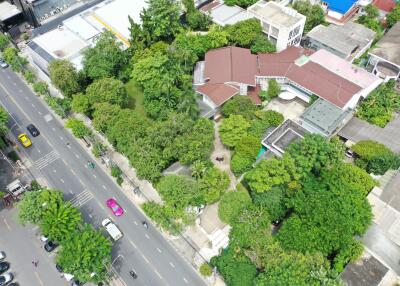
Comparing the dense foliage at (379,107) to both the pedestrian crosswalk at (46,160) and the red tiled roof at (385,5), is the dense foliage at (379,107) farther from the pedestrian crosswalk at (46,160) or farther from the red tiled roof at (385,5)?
the pedestrian crosswalk at (46,160)

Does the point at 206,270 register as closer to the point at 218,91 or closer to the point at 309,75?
the point at 218,91

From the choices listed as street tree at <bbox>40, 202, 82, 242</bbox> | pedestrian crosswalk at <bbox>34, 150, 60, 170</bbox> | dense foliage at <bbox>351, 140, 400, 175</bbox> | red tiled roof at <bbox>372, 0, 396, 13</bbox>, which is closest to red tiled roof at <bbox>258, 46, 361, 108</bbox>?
dense foliage at <bbox>351, 140, 400, 175</bbox>

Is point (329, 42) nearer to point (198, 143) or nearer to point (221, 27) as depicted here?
point (221, 27)

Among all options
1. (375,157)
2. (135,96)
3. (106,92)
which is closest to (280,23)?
(135,96)

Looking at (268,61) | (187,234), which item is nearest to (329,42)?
(268,61)

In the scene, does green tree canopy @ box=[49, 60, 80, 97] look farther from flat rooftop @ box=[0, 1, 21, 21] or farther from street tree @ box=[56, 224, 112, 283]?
street tree @ box=[56, 224, 112, 283]

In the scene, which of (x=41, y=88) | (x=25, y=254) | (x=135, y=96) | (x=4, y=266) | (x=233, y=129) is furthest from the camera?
(x=135, y=96)
